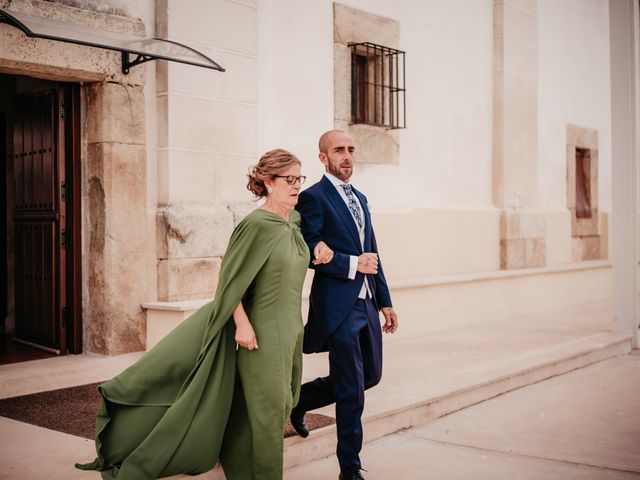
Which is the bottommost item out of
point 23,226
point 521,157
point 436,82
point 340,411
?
point 340,411

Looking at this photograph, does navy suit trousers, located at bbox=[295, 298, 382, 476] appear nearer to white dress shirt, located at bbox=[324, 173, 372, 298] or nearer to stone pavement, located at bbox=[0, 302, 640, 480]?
→ white dress shirt, located at bbox=[324, 173, 372, 298]

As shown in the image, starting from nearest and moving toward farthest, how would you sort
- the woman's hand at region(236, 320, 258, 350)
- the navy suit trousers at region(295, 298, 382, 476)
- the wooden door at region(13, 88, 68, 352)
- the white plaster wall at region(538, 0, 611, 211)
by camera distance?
1. the woman's hand at region(236, 320, 258, 350)
2. the navy suit trousers at region(295, 298, 382, 476)
3. the wooden door at region(13, 88, 68, 352)
4. the white plaster wall at region(538, 0, 611, 211)

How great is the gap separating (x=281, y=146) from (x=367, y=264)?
150 inches

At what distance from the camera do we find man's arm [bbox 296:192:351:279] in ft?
13.4

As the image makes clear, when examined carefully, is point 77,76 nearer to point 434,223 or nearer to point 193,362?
point 193,362

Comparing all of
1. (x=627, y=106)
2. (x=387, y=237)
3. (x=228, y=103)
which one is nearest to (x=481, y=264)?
(x=387, y=237)

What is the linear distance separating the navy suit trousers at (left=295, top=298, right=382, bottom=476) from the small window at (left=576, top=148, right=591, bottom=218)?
9.37m

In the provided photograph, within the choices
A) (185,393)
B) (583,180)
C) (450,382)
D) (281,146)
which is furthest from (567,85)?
(185,393)

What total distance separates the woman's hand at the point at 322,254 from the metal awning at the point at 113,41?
8.05ft

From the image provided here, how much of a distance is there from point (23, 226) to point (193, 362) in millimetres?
4193

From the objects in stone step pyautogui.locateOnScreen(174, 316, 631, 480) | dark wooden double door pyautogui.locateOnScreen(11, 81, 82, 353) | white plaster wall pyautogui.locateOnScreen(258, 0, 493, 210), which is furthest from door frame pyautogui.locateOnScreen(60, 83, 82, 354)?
stone step pyautogui.locateOnScreen(174, 316, 631, 480)

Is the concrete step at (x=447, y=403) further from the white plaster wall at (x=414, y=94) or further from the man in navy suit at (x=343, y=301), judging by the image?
the white plaster wall at (x=414, y=94)

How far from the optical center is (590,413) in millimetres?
5742

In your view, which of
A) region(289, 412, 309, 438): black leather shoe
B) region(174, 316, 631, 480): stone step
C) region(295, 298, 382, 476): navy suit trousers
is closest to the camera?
region(295, 298, 382, 476): navy suit trousers
